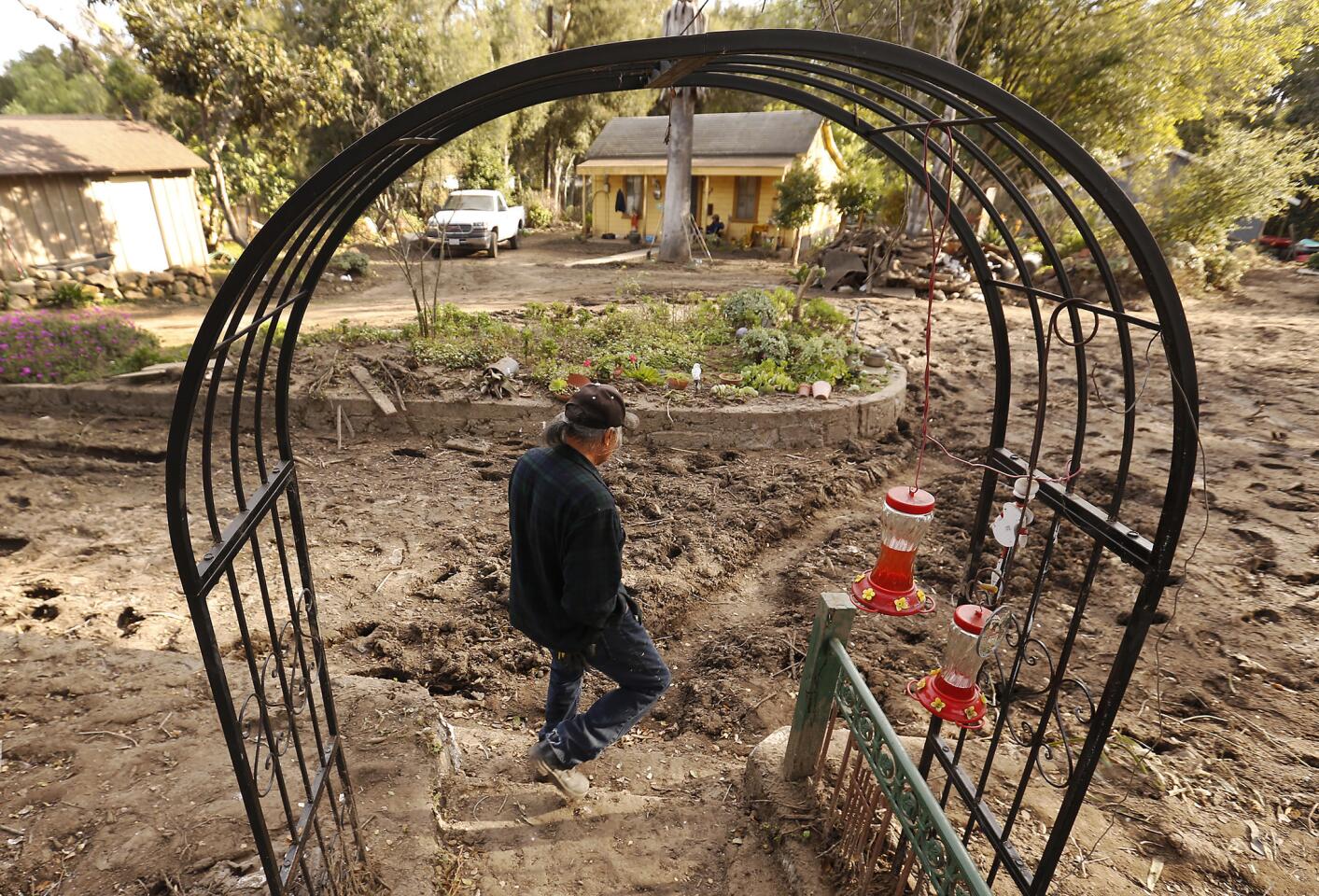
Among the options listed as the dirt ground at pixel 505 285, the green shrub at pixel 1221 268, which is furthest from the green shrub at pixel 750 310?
the green shrub at pixel 1221 268

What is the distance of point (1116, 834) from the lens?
2977 millimetres

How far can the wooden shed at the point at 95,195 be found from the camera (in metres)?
12.1

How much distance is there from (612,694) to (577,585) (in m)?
0.78

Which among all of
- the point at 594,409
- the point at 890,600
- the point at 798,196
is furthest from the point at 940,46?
the point at 890,600

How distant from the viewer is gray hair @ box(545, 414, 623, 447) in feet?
8.78

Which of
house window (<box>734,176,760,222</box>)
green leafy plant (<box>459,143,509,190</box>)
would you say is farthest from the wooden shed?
house window (<box>734,176,760,222</box>)

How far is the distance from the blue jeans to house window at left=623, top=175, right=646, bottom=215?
23190mm

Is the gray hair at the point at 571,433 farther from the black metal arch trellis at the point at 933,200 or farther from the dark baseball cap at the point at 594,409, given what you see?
the black metal arch trellis at the point at 933,200

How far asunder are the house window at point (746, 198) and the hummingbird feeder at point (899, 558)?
75.2 feet

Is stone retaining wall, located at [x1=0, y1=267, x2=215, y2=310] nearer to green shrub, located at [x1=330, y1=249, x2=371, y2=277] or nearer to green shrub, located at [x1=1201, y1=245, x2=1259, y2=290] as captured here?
green shrub, located at [x1=330, y1=249, x2=371, y2=277]

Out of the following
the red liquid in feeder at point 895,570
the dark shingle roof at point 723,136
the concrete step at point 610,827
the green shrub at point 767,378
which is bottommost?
the concrete step at point 610,827

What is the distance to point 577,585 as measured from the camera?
267cm

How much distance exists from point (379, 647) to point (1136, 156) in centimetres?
2176

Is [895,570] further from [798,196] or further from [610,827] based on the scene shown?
[798,196]
